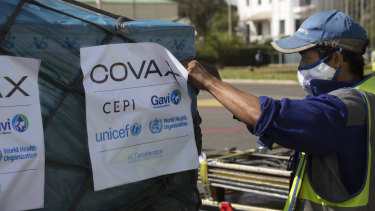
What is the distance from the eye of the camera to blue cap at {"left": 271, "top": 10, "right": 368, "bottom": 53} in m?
2.50

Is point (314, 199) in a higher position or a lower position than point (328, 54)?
lower

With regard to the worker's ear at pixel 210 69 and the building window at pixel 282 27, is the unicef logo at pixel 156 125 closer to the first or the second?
the worker's ear at pixel 210 69

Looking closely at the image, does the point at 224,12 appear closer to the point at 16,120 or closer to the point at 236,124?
the point at 236,124

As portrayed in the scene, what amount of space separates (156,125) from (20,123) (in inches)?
27.6

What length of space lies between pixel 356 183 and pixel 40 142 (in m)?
1.53

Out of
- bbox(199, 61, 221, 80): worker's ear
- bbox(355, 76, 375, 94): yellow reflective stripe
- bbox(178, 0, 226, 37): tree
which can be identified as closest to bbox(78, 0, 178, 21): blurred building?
bbox(178, 0, 226, 37): tree

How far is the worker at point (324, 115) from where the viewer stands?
2.25m

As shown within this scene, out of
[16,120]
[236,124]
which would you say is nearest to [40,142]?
[16,120]

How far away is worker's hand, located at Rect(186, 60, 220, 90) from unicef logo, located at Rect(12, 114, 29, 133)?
0.90 m

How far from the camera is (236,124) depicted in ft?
40.0

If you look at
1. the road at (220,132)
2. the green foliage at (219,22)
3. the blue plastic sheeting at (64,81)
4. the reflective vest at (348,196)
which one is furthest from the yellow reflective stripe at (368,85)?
the green foliage at (219,22)

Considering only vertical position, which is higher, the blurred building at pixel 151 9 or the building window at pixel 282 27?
the blurred building at pixel 151 9

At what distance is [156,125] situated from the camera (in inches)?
100

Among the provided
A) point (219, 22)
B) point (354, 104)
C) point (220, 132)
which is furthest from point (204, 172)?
point (219, 22)
